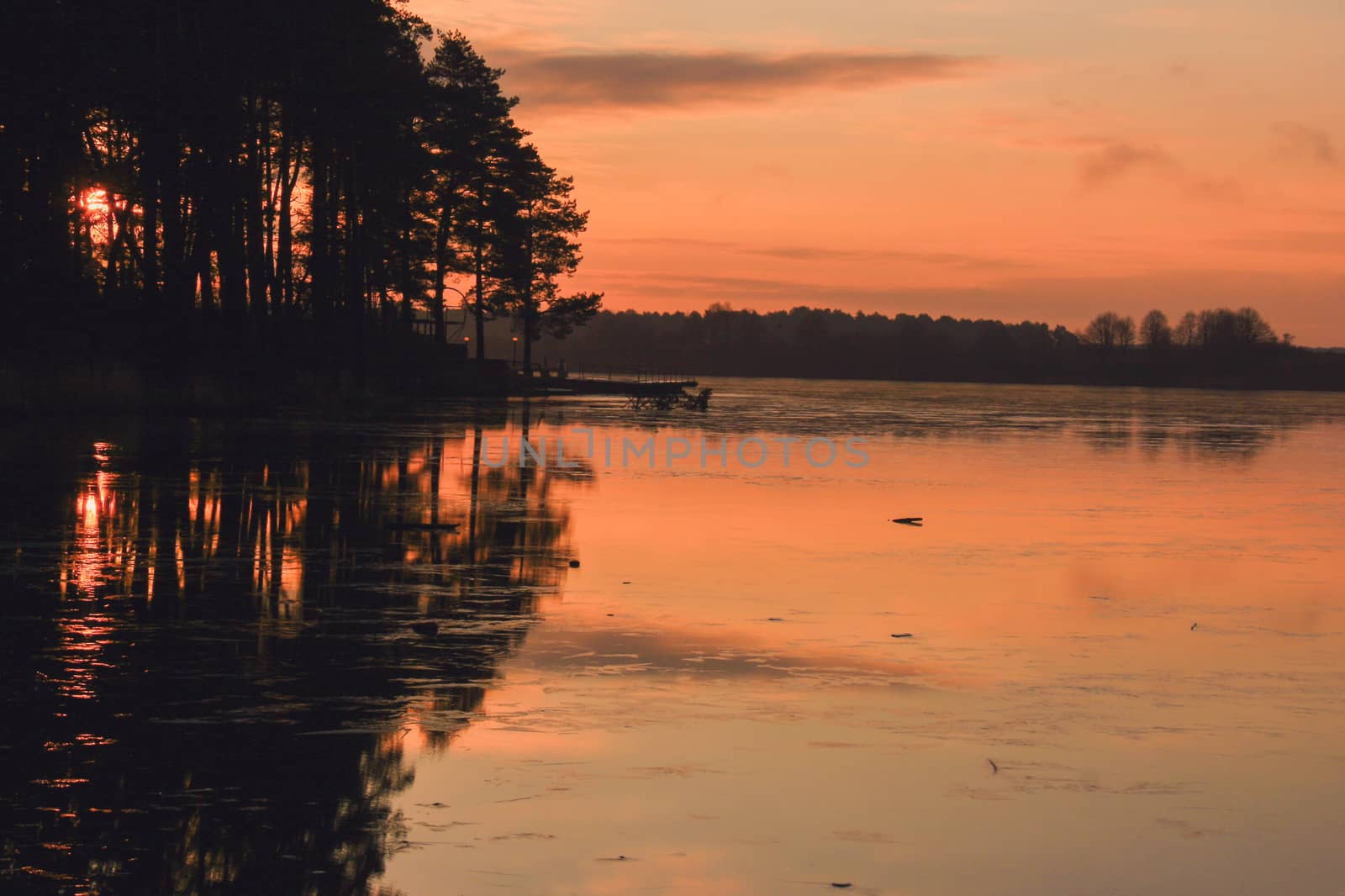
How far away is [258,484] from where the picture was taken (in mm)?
23312

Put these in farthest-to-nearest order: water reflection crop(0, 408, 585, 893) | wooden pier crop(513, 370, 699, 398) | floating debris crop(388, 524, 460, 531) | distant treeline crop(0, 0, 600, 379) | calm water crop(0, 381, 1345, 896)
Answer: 1. wooden pier crop(513, 370, 699, 398)
2. distant treeline crop(0, 0, 600, 379)
3. floating debris crop(388, 524, 460, 531)
4. calm water crop(0, 381, 1345, 896)
5. water reflection crop(0, 408, 585, 893)

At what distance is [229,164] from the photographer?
163 feet

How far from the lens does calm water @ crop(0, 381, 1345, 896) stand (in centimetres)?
659

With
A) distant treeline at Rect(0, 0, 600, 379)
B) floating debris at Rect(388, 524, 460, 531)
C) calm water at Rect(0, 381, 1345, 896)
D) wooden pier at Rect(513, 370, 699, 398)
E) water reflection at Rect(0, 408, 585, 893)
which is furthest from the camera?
wooden pier at Rect(513, 370, 699, 398)

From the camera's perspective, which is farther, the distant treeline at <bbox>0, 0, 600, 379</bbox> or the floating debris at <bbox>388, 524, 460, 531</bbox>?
the distant treeline at <bbox>0, 0, 600, 379</bbox>

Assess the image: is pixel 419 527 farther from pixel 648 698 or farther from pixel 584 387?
pixel 584 387

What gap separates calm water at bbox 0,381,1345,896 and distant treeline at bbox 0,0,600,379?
69.1 ft

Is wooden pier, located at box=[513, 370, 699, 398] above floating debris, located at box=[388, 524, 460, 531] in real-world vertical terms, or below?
above

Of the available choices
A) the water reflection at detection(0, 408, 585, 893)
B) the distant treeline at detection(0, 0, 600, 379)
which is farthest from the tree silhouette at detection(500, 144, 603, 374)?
the water reflection at detection(0, 408, 585, 893)

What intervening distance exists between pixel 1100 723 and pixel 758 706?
2.19m

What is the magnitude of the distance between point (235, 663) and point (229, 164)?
42897 mm

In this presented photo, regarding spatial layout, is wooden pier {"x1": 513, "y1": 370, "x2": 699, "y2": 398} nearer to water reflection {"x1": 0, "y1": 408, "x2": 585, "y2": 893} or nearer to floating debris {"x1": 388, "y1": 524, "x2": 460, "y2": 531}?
water reflection {"x1": 0, "y1": 408, "x2": 585, "y2": 893}

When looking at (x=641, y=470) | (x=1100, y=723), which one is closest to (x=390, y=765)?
(x=1100, y=723)

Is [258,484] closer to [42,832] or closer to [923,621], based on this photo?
[923,621]
